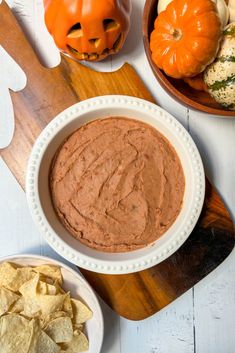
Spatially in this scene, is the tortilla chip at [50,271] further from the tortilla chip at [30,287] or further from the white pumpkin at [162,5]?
the white pumpkin at [162,5]

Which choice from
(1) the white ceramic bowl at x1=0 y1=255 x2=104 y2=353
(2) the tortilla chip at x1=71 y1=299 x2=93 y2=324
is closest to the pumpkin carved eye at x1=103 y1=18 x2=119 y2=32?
(1) the white ceramic bowl at x1=0 y1=255 x2=104 y2=353

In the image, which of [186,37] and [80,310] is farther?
[80,310]

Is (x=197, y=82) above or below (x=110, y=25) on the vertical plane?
below

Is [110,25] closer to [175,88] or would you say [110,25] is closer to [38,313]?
[175,88]

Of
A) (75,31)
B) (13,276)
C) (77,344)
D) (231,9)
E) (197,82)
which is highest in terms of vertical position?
(75,31)

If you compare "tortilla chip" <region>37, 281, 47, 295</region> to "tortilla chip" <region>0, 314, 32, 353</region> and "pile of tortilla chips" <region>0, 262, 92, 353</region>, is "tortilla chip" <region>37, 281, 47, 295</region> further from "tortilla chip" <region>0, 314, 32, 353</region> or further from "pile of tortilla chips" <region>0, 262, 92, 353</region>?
"tortilla chip" <region>0, 314, 32, 353</region>

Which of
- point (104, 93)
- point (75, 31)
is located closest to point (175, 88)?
point (104, 93)
